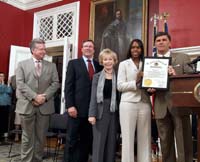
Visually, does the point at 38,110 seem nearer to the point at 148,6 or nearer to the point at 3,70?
the point at 148,6

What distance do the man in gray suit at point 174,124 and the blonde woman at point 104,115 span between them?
1.50ft

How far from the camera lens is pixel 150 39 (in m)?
4.98

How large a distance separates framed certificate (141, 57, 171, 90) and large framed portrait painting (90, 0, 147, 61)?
8.88 ft

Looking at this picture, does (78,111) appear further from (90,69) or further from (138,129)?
(138,129)

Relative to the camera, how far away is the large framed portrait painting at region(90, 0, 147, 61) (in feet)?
16.9

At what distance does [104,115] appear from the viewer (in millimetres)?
2721

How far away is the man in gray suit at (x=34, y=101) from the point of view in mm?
2844

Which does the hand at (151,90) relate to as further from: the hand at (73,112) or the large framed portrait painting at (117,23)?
the large framed portrait painting at (117,23)

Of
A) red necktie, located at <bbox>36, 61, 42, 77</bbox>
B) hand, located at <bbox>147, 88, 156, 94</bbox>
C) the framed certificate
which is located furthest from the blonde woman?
red necktie, located at <bbox>36, 61, 42, 77</bbox>

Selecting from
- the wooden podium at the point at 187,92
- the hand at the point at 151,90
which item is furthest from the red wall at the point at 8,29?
the wooden podium at the point at 187,92

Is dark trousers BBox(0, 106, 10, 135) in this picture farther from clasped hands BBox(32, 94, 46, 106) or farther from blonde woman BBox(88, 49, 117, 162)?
blonde woman BBox(88, 49, 117, 162)

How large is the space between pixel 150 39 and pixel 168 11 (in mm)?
713

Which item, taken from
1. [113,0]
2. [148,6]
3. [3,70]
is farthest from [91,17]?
[3,70]

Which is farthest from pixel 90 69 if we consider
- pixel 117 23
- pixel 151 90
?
pixel 117 23
